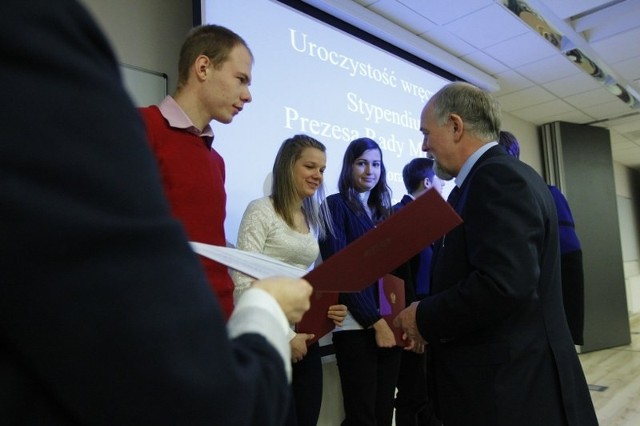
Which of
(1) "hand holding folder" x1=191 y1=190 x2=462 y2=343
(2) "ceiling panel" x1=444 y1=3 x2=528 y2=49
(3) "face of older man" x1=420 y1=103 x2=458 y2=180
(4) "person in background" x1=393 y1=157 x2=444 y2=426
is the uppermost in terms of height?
(2) "ceiling panel" x1=444 y1=3 x2=528 y2=49

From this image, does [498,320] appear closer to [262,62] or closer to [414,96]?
[262,62]

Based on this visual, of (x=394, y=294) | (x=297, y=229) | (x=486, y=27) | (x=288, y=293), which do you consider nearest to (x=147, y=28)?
(x=297, y=229)

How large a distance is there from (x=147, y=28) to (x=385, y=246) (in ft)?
6.43

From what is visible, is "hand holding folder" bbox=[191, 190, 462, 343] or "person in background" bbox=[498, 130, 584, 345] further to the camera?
"person in background" bbox=[498, 130, 584, 345]

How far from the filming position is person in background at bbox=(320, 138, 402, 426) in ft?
6.38

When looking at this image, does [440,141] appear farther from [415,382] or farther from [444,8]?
[444,8]

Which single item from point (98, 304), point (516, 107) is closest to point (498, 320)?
point (98, 304)

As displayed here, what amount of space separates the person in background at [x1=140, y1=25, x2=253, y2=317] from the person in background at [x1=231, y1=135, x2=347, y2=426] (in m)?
0.40

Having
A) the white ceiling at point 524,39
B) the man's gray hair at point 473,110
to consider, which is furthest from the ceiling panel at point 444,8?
the man's gray hair at point 473,110

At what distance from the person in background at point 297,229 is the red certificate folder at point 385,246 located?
32.2 inches

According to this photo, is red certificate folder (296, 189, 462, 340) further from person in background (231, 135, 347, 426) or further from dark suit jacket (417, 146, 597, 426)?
person in background (231, 135, 347, 426)

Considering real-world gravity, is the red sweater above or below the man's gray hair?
below

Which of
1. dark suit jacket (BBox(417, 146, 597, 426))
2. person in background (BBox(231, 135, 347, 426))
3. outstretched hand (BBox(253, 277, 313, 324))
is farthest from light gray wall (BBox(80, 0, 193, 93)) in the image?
outstretched hand (BBox(253, 277, 313, 324))

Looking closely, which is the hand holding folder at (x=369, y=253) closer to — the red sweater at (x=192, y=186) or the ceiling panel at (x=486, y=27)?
the red sweater at (x=192, y=186)
